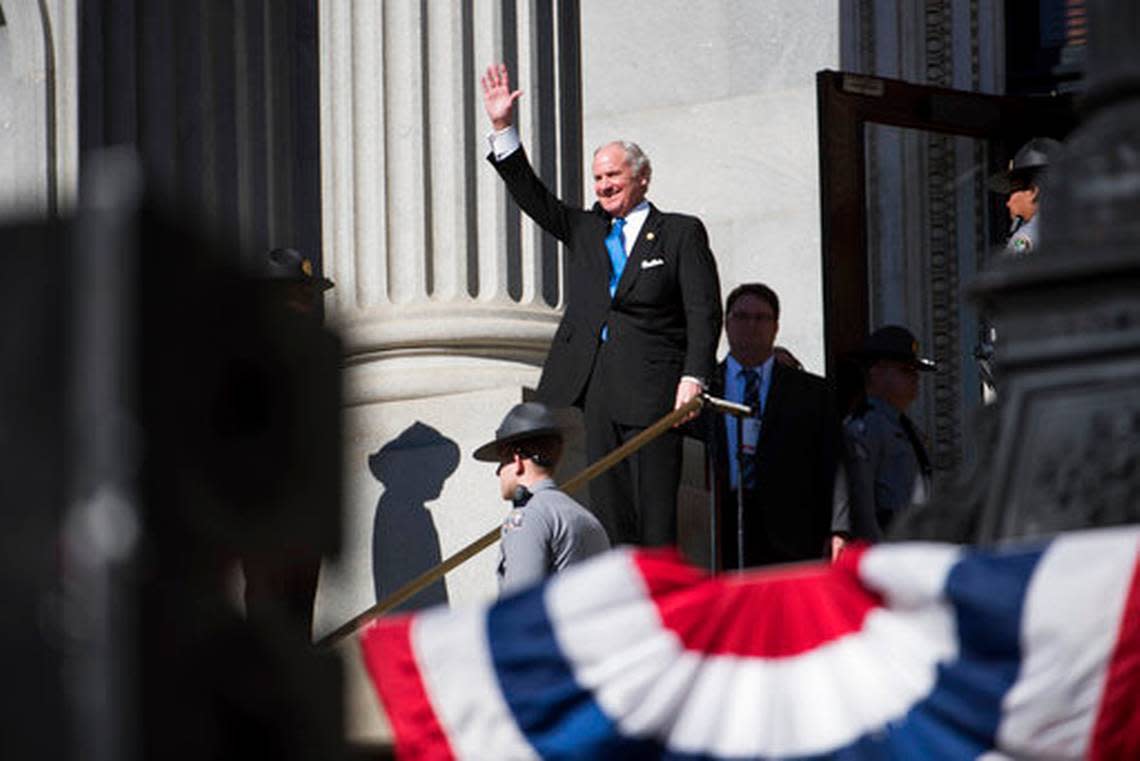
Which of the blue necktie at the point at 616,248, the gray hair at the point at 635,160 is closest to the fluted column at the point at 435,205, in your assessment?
the blue necktie at the point at 616,248

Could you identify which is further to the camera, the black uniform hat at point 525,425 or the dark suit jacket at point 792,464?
the dark suit jacket at point 792,464

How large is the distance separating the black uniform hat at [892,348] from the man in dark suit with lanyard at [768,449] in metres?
0.74

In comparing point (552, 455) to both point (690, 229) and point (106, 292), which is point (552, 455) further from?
point (106, 292)

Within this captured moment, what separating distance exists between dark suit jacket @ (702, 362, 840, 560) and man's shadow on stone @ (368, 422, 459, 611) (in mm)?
1562

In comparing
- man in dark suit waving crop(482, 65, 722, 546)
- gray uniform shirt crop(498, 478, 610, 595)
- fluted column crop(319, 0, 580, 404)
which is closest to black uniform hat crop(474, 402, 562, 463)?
gray uniform shirt crop(498, 478, 610, 595)

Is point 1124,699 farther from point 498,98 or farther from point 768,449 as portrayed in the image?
point 498,98

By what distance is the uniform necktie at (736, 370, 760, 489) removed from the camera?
34.6 feet

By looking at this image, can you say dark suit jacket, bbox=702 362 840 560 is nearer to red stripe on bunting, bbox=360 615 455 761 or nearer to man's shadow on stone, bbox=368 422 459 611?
man's shadow on stone, bbox=368 422 459 611

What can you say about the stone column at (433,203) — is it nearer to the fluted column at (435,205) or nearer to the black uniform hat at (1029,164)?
the fluted column at (435,205)

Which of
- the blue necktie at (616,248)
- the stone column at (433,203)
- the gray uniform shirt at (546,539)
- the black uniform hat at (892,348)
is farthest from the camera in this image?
the stone column at (433,203)

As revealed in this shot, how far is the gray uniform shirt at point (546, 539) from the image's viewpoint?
898cm

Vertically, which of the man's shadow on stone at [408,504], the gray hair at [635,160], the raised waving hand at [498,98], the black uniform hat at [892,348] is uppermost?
the raised waving hand at [498,98]

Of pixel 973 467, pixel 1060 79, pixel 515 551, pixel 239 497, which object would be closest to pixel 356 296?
pixel 515 551

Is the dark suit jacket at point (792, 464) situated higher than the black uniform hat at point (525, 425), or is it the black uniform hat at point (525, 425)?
the black uniform hat at point (525, 425)
